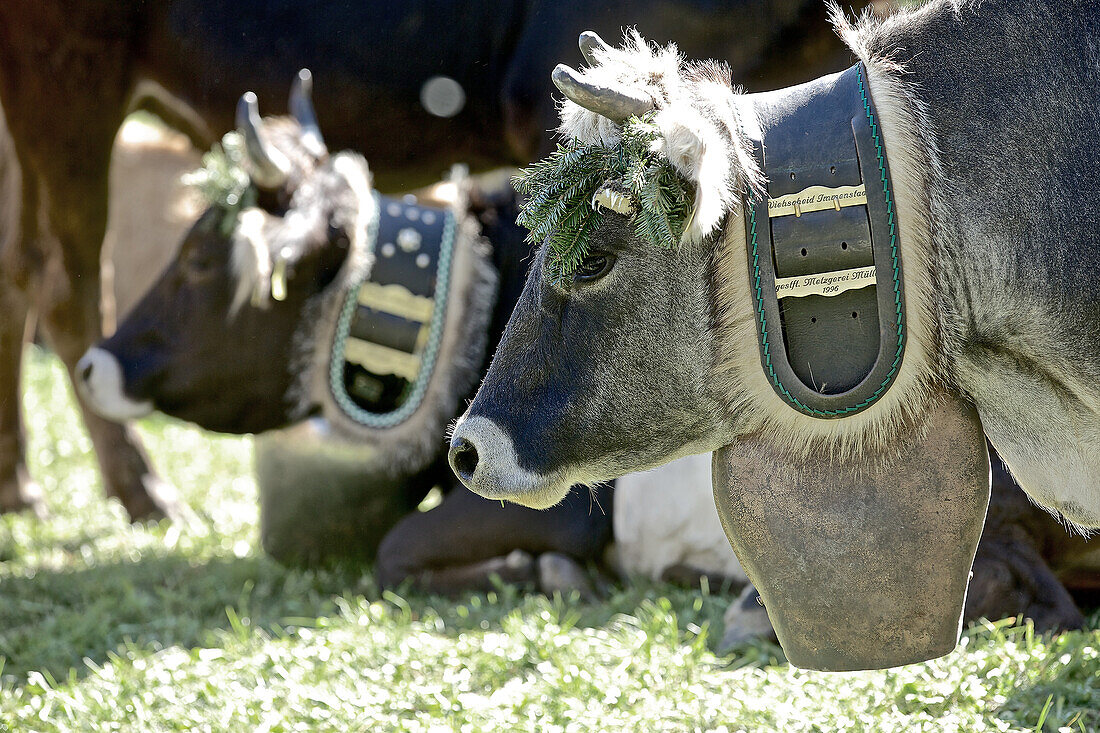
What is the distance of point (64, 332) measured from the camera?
4.68 m

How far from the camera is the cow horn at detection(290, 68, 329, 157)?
3840mm

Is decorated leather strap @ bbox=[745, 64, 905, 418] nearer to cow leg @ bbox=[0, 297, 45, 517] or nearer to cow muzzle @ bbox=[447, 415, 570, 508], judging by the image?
cow muzzle @ bbox=[447, 415, 570, 508]

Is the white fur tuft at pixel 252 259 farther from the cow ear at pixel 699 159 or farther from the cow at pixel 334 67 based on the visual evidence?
the cow ear at pixel 699 159

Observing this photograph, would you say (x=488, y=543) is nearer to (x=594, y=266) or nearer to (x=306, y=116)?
(x=306, y=116)

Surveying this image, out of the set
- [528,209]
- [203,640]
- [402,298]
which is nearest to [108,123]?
[402,298]

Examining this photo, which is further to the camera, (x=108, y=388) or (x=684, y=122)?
(x=108, y=388)

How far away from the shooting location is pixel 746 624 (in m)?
2.87

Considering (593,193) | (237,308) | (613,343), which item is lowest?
(237,308)

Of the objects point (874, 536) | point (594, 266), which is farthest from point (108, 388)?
point (874, 536)

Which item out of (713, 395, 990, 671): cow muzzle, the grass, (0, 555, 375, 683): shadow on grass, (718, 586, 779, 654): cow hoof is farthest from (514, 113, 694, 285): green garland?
(0, 555, 375, 683): shadow on grass

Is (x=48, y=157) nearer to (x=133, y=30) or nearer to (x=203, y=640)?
(x=133, y=30)

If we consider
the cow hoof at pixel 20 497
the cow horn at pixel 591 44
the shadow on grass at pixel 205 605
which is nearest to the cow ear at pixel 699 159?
the cow horn at pixel 591 44

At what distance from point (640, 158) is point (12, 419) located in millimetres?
3973

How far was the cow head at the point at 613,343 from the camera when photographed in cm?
178
